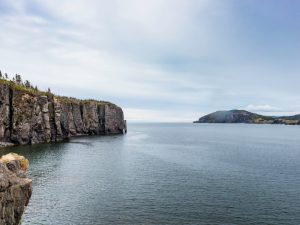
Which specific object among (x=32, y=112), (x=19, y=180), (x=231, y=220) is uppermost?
(x=32, y=112)

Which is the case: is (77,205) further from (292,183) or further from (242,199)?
(292,183)

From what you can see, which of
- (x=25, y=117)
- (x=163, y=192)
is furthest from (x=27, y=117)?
(x=163, y=192)

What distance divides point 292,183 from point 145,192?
36335mm

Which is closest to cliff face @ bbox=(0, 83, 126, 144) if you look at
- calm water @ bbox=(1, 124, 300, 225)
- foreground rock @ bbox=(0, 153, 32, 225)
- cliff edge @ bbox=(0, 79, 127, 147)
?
cliff edge @ bbox=(0, 79, 127, 147)

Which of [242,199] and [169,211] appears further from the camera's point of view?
[242,199]

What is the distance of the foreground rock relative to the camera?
3753cm

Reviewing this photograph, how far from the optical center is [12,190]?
38.9 meters

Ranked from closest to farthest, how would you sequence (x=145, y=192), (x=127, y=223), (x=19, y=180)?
(x=19, y=180) < (x=127, y=223) < (x=145, y=192)

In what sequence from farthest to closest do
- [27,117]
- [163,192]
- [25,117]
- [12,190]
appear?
[27,117] < [25,117] < [163,192] < [12,190]

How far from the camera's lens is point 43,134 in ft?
521

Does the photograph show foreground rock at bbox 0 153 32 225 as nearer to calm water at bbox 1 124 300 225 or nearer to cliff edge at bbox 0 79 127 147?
calm water at bbox 1 124 300 225

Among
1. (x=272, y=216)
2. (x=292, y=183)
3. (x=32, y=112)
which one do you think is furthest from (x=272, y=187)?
(x=32, y=112)

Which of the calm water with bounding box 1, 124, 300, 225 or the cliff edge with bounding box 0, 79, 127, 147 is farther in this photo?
the cliff edge with bounding box 0, 79, 127, 147

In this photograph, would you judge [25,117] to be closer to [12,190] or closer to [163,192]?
[163,192]
